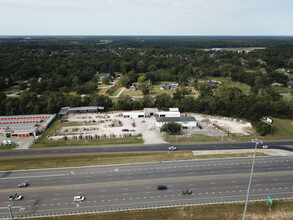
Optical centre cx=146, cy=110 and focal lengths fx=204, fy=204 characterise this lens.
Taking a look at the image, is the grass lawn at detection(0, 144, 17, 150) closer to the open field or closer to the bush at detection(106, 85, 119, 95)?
the bush at detection(106, 85, 119, 95)

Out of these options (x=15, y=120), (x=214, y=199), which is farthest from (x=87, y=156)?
(x=15, y=120)

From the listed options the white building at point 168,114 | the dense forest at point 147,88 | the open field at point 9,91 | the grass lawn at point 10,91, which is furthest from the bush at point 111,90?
the grass lawn at point 10,91

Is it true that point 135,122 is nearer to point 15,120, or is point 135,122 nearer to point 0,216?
point 15,120

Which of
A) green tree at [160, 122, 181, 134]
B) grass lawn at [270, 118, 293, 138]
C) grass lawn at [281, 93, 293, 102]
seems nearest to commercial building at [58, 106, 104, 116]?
green tree at [160, 122, 181, 134]

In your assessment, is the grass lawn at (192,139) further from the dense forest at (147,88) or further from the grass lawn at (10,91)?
the grass lawn at (10,91)

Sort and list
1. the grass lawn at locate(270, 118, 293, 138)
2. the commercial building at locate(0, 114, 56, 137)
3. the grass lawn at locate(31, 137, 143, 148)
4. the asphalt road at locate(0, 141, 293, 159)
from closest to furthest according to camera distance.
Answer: the asphalt road at locate(0, 141, 293, 159) → the grass lawn at locate(31, 137, 143, 148) → the commercial building at locate(0, 114, 56, 137) → the grass lawn at locate(270, 118, 293, 138)
